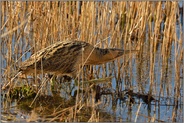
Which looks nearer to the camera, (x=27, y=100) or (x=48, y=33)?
(x=27, y=100)

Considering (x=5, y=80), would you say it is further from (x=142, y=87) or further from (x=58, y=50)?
(x=142, y=87)

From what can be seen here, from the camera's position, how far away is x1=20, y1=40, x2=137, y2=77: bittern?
4.68 metres

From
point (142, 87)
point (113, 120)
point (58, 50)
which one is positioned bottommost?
point (113, 120)

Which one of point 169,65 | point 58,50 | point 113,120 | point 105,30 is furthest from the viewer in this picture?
point 169,65

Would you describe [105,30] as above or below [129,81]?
above

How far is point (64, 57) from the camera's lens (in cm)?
481

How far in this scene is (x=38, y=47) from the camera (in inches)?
202

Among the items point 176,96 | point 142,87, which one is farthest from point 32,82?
point 176,96

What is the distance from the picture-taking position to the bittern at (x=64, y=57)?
4.68 metres

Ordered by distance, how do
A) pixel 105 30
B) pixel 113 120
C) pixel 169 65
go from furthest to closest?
pixel 169 65 < pixel 105 30 < pixel 113 120

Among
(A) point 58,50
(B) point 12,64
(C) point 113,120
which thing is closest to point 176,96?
(C) point 113,120

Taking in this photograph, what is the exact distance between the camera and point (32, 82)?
16.3ft

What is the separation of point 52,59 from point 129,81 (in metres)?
0.85

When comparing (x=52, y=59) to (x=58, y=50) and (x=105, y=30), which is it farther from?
(x=105, y=30)
